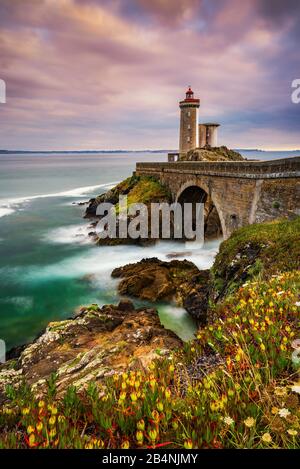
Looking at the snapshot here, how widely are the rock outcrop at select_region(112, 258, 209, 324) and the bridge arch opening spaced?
1052 cm

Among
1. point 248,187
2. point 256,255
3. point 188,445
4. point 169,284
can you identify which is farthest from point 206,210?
point 188,445

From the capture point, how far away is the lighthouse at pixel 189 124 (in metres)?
43.8

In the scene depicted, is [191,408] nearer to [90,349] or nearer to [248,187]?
[90,349]

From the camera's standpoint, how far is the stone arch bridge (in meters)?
13.3

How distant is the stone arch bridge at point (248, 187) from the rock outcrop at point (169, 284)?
4108 mm

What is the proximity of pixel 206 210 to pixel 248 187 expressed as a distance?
12409mm

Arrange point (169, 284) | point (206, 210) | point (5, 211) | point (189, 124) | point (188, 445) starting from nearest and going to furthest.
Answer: point (188, 445) < point (169, 284) < point (206, 210) < point (189, 124) < point (5, 211)

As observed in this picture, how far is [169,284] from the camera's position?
16.3 meters

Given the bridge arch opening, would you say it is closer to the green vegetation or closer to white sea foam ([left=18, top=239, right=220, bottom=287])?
white sea foam ([left=18, top=239, right=220, bottom=287])

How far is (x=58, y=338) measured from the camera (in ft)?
28.8

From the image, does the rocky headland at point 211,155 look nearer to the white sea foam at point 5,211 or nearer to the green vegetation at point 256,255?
the green vegetation at point 256,255

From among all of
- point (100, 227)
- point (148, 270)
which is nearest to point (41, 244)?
point (100, 227)

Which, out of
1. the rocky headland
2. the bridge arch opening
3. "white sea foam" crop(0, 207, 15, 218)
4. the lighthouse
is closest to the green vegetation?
the bridge arch opening
